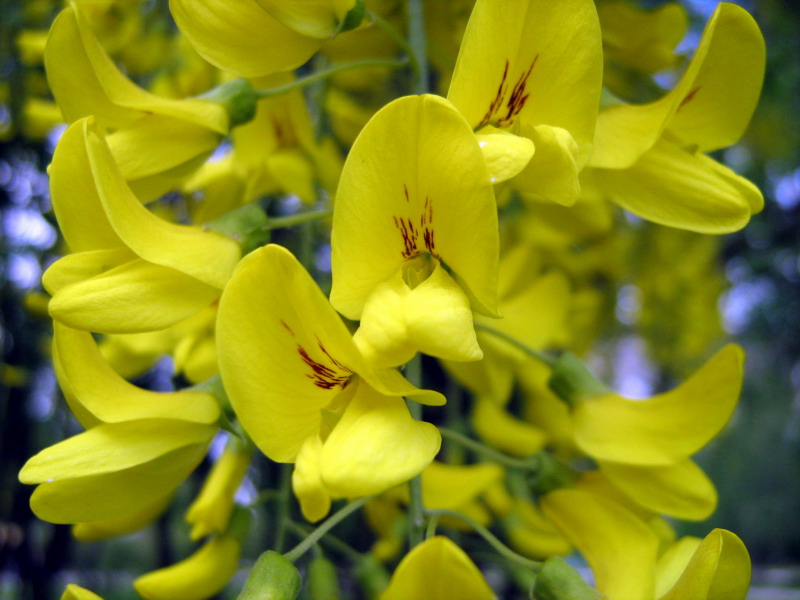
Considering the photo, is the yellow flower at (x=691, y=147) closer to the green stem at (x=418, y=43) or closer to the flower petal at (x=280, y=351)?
the green stem at (x=418, y=43)

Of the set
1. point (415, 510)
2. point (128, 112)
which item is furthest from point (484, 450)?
point (128, 112)

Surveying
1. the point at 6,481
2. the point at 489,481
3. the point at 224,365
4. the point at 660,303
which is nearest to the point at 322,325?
the point at 224,365

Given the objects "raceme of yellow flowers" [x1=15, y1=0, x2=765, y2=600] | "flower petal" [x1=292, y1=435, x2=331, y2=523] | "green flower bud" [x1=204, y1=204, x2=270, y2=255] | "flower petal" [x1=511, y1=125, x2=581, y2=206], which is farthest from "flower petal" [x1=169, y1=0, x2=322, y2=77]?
"flower petal" [x1=292, y1=435, x2=331, y2=523]

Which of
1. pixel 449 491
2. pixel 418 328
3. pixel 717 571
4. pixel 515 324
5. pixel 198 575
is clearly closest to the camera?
pixel 418 328

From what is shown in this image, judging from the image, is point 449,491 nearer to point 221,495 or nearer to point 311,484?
point 221,495

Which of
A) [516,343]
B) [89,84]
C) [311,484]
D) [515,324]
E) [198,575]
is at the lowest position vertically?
[198,575]

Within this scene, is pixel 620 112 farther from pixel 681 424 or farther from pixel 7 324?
pixel 7 324

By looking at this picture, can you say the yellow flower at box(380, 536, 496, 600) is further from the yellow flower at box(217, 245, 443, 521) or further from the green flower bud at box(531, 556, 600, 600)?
the green flower bud at box(531, 556, 600, 600)
